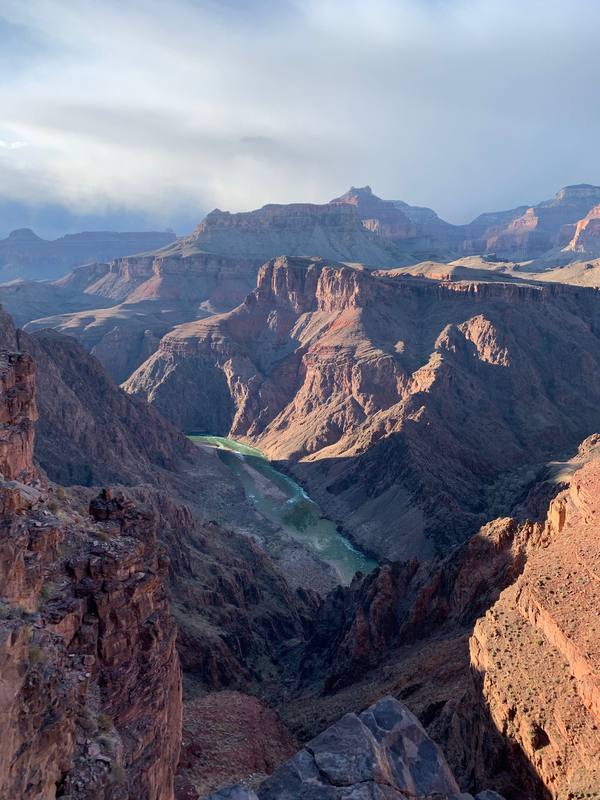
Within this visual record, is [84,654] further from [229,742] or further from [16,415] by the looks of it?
[16,415]

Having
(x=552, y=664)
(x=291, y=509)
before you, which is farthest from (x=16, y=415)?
(x=291, y=509)

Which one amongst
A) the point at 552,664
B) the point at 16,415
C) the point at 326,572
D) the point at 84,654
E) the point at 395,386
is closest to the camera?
the point at 84,654

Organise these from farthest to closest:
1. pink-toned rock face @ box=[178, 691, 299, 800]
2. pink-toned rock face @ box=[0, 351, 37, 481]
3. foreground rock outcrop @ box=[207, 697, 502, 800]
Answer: pink-toned rock face @ box=[0, 351, 37, 481]
pink-toned rock face @ box=[178, 691, 299, 800]
foreground rock outcrop @ box=[207, 697, 502, 800]

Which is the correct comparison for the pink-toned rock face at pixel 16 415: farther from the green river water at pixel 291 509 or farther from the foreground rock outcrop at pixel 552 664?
the green river water at pixel 291 509

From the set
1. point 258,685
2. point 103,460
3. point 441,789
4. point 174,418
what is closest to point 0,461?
point 441,789

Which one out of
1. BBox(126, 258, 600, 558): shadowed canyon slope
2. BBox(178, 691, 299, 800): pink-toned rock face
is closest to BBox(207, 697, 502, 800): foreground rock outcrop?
BBox(178, 691, 299, 800): pink-toned rock face

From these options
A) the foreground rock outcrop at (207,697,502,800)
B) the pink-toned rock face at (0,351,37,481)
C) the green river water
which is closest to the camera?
the foreground rock outcrop at (207,697,502,800)

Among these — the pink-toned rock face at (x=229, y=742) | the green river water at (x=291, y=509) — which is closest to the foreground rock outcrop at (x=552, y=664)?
the pink-toned rock face at (x=229, y=742)

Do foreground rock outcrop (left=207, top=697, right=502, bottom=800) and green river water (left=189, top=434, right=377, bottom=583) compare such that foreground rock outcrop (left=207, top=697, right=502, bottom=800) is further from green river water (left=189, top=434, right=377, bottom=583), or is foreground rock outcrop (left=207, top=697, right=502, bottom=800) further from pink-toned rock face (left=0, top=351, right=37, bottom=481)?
green river water (left=189, top=434, right=377, bottom=583)
